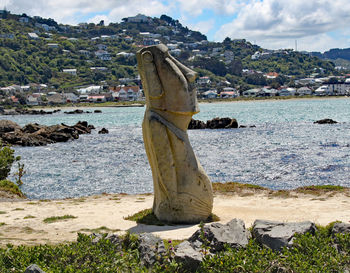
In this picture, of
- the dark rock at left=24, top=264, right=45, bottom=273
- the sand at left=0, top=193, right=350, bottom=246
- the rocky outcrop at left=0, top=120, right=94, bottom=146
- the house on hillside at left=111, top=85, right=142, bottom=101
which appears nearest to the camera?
the dark rock at left=24, top=264, right=45, bottom=273

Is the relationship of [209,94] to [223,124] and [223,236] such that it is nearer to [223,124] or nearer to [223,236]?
[223,124]

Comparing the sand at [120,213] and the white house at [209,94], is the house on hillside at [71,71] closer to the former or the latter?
the white house at [209,94]

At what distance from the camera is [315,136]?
43500mm

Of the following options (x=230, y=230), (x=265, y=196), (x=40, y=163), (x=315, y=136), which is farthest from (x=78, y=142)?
(x=230, y=230)

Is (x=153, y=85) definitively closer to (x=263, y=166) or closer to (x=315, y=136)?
(x=263, y=166)

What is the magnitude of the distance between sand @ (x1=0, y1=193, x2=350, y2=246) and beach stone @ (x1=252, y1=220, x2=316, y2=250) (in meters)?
2.19

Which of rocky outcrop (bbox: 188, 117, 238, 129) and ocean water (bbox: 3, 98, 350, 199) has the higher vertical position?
rocky outcrop (bbox: 188, 117, 238, 129)

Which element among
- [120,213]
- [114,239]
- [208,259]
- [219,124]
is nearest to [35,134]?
[219,124]

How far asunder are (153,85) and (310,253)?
5.96m

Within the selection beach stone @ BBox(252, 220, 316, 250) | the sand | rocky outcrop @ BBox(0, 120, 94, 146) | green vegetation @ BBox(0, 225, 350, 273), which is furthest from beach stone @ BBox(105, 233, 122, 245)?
rocky outcrop @ BBox(0, 120, 94, 146)

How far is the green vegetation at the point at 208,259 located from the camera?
23.0 feet

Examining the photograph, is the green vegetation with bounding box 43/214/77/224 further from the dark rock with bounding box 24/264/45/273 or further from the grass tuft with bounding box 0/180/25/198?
the grass tuft with bounding box 0/180/25/198

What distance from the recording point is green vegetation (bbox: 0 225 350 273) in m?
7.00

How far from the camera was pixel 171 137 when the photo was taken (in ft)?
38.1
